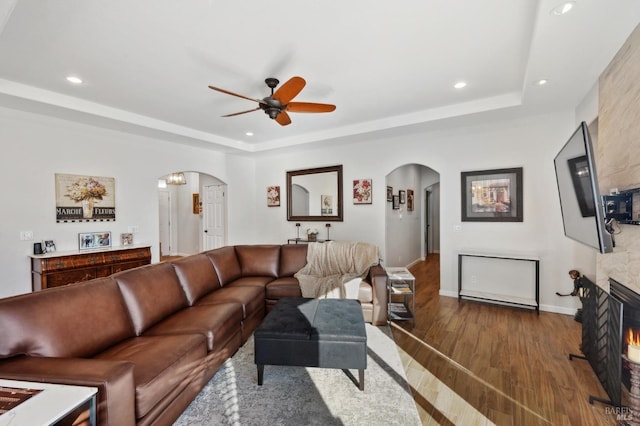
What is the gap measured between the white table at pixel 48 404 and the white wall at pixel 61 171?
3.50 metres

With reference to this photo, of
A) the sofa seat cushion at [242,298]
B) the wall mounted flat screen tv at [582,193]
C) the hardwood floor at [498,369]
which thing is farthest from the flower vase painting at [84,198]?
the wall mounted flat screen tv at [582,193]

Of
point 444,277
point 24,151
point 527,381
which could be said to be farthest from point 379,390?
point 24,151

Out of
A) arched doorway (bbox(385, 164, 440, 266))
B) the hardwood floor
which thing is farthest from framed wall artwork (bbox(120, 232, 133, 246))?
arched doorway (bbox(385, 164, 440, 266))

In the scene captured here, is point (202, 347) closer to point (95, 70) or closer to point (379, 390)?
point (379, 390)

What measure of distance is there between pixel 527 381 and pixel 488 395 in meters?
0.45

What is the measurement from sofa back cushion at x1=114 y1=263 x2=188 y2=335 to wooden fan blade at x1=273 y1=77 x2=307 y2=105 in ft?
7.01

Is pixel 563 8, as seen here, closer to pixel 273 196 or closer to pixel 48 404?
pixel 48 404

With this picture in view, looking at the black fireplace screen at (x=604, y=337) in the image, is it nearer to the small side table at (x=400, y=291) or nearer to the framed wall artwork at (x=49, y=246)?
the small side table at (x=400, y=291)

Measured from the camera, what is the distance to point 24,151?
3.57 metres

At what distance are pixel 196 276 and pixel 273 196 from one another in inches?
138

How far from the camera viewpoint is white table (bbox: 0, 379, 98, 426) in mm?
961

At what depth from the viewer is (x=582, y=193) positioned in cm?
198

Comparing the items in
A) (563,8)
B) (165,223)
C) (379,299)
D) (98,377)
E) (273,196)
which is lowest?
(379,299)

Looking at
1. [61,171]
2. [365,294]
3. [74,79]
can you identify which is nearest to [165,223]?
[61,171]
